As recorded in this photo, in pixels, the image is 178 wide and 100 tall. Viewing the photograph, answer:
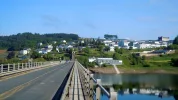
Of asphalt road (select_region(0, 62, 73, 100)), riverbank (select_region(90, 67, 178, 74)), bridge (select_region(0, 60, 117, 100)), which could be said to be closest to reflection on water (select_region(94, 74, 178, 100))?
bridge (select_region(0, 60, 117, 100))

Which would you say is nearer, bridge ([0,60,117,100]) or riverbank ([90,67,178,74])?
bridge ([0,60,117,100])

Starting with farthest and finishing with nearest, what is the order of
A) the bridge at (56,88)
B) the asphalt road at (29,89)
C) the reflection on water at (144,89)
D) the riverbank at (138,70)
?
the riverbank at (138,70) → the reflection on water at (144,89) → the asphalt road at (29,89) → the bridge at (56,88)

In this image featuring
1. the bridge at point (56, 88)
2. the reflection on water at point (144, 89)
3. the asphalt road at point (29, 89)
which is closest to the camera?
the bridge at point (56, 88)

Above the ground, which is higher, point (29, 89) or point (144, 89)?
point (29, 89)

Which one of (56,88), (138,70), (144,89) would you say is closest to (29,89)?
(56,88)

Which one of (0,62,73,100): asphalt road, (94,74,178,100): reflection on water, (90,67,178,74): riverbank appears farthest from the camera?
(90,67,178,74): riverbank

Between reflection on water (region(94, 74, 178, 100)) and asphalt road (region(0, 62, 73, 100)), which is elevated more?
asphalt road (region(0, 62, 73, 100))

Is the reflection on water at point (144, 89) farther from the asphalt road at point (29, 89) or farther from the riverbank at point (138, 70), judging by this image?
the riverbank at point (138, 70)

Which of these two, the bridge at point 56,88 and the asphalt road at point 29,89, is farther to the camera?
the asphalt road at point 29,89

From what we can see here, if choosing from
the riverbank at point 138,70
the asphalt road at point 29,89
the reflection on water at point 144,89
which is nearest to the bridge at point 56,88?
the asphalt road at point 29,89

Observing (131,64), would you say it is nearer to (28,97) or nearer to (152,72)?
(152,72)

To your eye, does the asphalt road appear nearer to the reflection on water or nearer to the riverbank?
the reflection on water

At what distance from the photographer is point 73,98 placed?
544 inches

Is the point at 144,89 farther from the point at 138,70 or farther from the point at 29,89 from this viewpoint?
the point at 138,70
